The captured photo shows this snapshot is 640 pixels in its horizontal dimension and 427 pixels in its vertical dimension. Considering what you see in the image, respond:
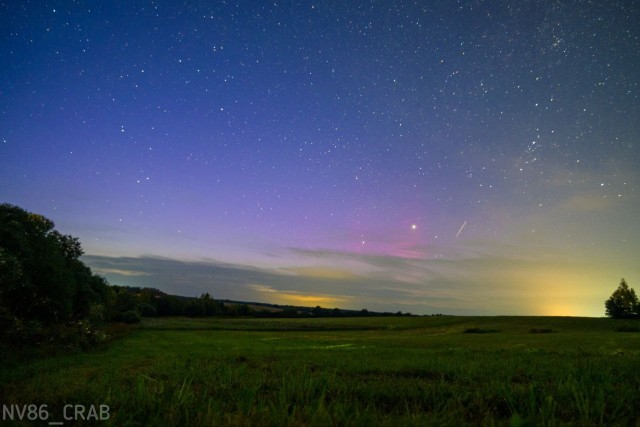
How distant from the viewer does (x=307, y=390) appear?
3277 mm

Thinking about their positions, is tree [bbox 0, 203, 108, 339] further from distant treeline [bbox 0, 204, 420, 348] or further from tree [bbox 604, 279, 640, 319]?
tree [bbox 604, 279, 640, 319]

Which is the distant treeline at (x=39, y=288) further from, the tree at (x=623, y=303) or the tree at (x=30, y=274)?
the tree at (x=623, y=303)

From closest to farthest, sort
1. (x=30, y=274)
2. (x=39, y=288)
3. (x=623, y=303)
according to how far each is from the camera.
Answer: (x=30, y=274) → (x=39, y=288) → (x=623, y=303)

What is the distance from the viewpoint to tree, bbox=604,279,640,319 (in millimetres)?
94750

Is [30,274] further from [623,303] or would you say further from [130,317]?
[623,303]

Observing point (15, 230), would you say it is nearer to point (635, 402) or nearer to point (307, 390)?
point (307, 390)

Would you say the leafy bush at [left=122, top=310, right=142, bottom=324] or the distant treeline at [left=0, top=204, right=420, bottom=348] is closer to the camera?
the distant treeline at [left=0, top=204, right=420, bottom=348]

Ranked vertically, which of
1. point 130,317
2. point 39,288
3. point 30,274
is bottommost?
point 130,317

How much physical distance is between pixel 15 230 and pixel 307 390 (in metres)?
39.8

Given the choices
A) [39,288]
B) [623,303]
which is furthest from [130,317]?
[623,303]

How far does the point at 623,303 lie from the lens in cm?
9725

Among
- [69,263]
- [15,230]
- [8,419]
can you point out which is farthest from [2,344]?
[69,263]

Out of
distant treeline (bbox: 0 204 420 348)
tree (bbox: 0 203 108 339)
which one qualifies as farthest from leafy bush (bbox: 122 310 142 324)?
tree (bbox: 0 203 108 339)

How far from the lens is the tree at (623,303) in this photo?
94.8 meters
